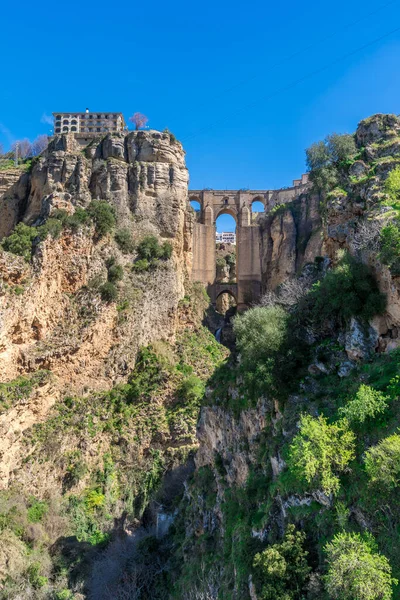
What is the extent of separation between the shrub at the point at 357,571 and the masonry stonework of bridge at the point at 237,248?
3060 centimetres

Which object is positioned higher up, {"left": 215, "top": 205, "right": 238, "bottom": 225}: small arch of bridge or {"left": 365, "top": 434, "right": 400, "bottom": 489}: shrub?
{"left": 215, "top": 205, "right": 238, "bottom": 225}: small arch of bridge

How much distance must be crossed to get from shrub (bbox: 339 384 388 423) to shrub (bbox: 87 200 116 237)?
22.2 metres

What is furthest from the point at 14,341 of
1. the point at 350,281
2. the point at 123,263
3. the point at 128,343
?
the point at 350,281

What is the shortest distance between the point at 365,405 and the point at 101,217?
23037mm

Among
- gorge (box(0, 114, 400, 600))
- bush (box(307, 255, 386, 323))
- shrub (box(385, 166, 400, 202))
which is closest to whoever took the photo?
gorge (box(0, 114, 400, 600))

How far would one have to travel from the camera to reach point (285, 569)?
10.6 meters

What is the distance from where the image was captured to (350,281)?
1493cm

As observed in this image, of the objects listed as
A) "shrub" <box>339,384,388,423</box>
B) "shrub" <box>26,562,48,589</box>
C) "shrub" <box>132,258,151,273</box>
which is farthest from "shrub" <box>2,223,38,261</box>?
"shrub" <box>339,384,388,423</box>

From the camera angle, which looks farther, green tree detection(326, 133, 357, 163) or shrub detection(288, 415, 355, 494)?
green tree detection(326, 133, 357, 163)

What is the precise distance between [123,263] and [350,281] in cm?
1905

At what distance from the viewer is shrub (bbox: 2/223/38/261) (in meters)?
27.0

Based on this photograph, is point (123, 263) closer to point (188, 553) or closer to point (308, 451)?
point (188, 553)

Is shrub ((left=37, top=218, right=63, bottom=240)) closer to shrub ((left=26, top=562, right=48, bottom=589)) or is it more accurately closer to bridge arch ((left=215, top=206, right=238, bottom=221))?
shrub ((left=26, top=562, right=48, bottom=589))

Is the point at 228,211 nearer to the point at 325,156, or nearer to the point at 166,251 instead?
the point at 325,156
